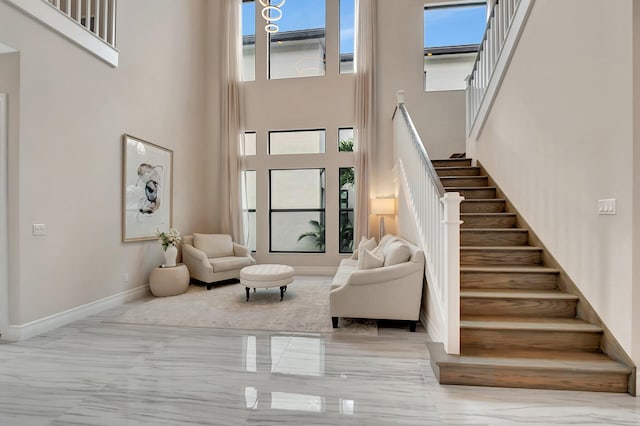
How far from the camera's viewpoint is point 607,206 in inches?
96.3

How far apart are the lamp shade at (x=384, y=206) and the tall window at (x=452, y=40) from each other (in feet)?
8.20

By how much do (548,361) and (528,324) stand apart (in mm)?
344

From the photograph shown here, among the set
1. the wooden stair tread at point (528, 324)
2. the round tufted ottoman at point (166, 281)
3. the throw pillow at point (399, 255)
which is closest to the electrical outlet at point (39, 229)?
the round tufted ottoman at point (166, 281)

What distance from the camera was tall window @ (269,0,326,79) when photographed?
22.8ft

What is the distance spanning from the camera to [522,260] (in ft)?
11.4

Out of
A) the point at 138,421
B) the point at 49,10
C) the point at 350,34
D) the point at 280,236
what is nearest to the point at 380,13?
the point at 350,34

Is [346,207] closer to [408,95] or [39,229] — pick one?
[408,95]

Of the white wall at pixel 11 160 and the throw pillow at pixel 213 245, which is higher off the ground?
the white wall at pixel 11 160

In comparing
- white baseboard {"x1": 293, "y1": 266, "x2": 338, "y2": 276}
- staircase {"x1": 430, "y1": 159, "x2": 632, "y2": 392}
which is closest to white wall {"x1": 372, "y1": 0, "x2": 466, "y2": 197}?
white baseboard {"x1": 293, "y1": 266, "x2": 338, "y2": 276}

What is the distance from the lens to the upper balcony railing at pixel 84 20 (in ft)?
11.2

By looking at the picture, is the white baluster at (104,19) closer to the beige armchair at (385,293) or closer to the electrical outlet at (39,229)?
the electrical outlet at (39,229)

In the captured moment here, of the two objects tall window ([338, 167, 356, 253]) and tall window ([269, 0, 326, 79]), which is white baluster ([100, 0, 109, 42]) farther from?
tall window ([338, 167, 356, 253])

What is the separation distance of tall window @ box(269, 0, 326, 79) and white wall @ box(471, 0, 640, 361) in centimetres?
408

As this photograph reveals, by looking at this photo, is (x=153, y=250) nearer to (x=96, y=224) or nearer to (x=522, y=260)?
(x=96, y=224)
